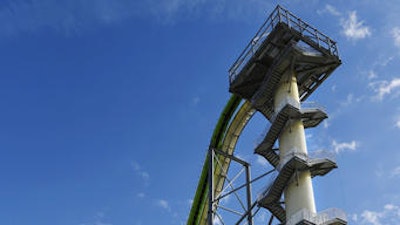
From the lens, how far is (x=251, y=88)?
37.2m

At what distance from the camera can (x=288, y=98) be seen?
32.1 metres

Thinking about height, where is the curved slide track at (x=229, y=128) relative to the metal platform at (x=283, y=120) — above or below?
above

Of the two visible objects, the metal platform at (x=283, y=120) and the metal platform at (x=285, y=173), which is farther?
the metal platform at (x=283, y=120)

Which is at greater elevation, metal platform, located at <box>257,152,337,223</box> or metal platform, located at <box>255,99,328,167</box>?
metal platform, located at <box>255,99,328,167</box>

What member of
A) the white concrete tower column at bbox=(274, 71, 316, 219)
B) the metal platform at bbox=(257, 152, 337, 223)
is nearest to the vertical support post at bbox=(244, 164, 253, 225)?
the metal platform at bbox=(257, 152, 337, 223)

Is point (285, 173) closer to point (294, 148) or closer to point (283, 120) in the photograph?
point (294, 148)

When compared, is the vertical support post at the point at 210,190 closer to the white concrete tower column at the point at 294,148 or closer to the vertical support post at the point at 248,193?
the vertical support post at the point at 248,193

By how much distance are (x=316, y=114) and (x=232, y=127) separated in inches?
349

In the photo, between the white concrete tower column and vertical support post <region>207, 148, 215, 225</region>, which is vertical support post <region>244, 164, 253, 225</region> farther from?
the white concrete tower column

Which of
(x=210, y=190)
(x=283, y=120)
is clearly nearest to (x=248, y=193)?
(x=210, y=190)

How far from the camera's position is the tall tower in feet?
97.1

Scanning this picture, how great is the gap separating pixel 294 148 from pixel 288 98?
310cm

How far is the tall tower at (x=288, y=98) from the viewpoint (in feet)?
97.1

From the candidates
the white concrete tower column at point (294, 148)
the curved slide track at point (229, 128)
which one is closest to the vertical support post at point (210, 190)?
the curved slide track at point (229, 128)
